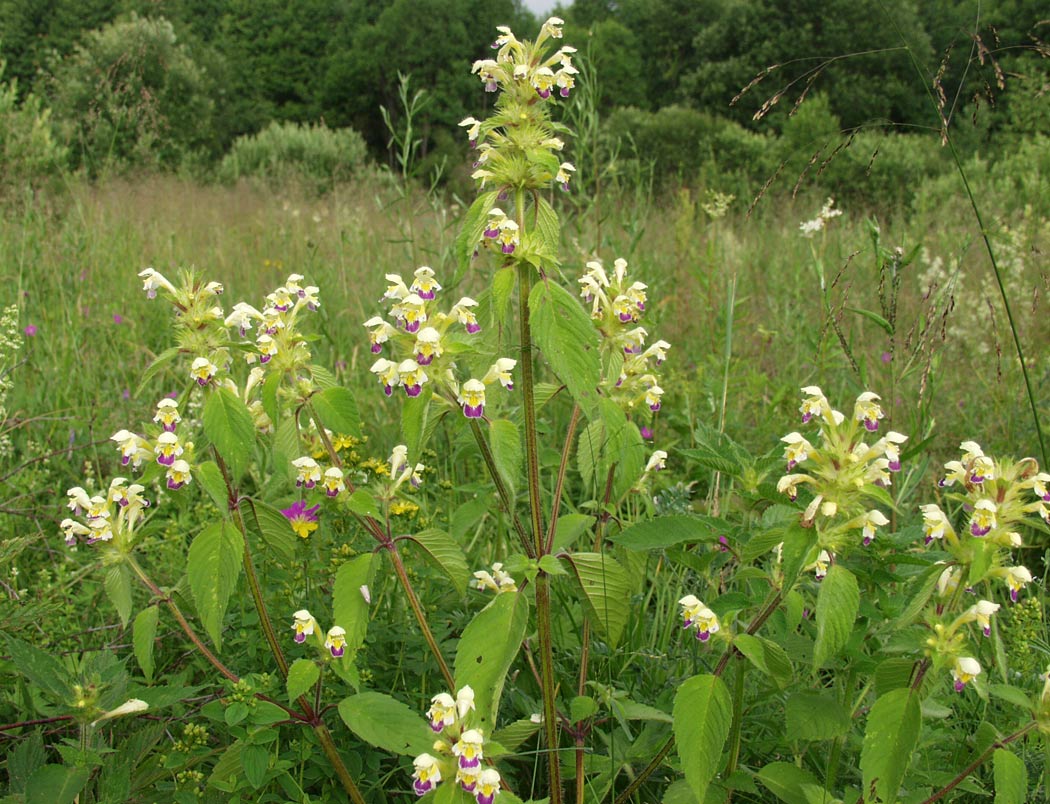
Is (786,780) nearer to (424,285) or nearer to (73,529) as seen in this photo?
(424,285)

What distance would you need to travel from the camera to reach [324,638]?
1.55 m

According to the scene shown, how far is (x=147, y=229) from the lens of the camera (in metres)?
7.20

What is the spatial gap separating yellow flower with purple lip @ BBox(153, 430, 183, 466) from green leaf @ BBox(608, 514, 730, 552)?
761 mm

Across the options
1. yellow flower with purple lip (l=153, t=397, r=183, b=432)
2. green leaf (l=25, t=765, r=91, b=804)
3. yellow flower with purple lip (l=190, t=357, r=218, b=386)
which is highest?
yellow flower with purple lip (l=190, t=357, r=218, b=386)

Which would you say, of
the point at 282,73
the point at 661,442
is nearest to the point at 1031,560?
the point at 661,442

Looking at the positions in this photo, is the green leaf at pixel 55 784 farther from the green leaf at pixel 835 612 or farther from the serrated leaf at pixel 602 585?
the green leaf at pixel 835 612

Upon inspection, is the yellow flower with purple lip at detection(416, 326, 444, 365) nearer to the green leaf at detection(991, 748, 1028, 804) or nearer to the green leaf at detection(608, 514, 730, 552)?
the green leaf at detection(608, 514, 730, 552)

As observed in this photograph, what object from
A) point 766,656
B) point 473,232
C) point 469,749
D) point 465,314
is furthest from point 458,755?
point 473,232

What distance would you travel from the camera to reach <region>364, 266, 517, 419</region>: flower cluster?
128cm

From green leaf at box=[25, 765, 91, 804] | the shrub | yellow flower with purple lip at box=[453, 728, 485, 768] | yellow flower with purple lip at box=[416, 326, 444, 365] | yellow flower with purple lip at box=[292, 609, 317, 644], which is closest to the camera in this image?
yellow flower with purple lip at box=[453, 728, 485, 768]

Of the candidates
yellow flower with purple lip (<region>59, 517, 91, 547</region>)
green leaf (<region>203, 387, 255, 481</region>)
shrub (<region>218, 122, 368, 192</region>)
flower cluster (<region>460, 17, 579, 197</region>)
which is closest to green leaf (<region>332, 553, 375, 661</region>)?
green leaf (<region>203, 387, 255, 481</region>)

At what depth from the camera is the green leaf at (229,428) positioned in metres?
1.30

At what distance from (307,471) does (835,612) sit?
3.02ft

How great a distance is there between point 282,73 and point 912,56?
4183cm
